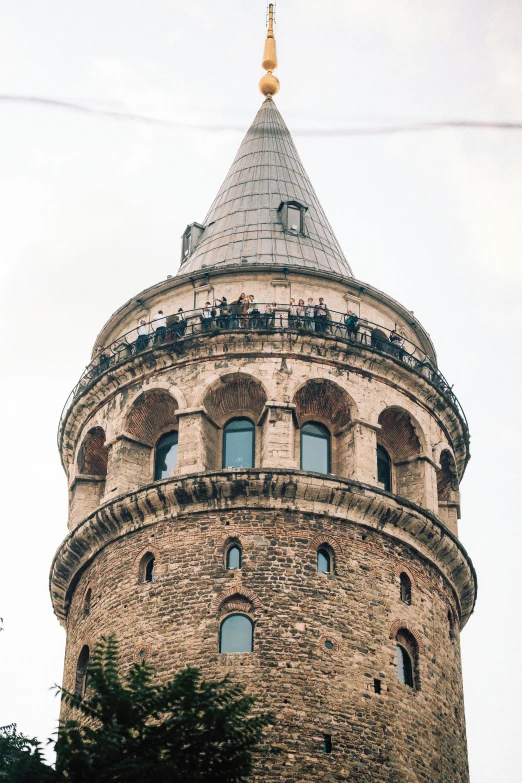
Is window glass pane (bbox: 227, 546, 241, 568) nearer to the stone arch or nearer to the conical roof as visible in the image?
the stone arch

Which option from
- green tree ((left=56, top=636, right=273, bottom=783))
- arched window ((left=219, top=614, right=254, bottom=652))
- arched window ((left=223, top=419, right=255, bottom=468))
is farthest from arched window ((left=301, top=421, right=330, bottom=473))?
green tree ((left=56, top=636, right=273, bottom=783))

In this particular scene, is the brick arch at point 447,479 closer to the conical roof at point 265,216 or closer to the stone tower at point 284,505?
the stone tower at point 284,505

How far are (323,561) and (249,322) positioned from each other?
23.1 ft

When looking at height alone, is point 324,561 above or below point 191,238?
below

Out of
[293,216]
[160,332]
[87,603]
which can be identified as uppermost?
[293,216]

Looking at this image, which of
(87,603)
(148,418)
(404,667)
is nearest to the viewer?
(404,667)

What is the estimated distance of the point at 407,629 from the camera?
35406mm

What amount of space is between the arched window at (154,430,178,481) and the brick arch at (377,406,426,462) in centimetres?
515

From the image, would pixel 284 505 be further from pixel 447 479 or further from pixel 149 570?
pixel 447 479

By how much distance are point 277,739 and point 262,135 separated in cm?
2157

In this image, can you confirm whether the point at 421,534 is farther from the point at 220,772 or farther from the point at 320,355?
the point at 220,772

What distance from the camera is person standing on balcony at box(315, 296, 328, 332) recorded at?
39312 mm

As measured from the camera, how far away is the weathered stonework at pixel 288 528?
109 ft

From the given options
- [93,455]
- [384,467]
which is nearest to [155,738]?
[384,467]
